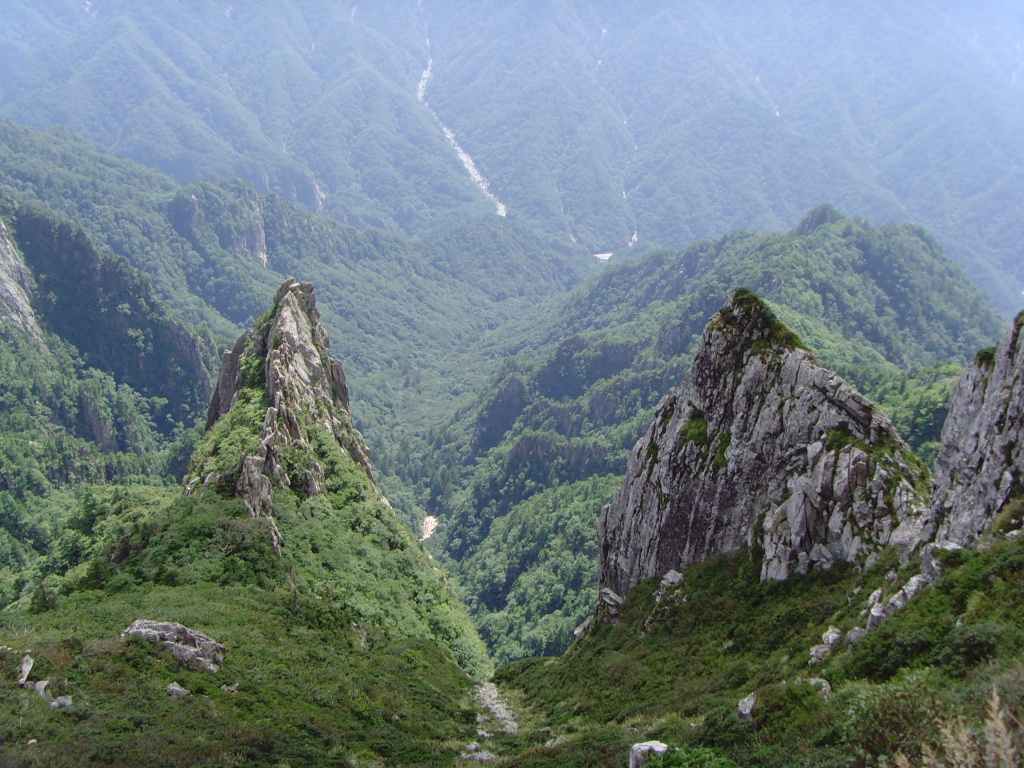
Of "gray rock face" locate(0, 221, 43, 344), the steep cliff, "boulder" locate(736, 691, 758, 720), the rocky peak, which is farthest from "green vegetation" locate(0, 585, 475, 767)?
"gray rock face" locate(0, 221, 43, 344)

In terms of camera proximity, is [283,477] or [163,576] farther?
[283,477]

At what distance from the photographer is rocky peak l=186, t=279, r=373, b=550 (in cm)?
6675

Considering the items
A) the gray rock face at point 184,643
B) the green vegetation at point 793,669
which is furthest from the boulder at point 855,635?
the gray rock face at point 184,643

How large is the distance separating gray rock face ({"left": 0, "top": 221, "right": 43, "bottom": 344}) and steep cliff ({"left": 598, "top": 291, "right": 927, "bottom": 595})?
6674 inches

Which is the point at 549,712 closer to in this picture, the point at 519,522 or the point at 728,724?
the point at 728,724

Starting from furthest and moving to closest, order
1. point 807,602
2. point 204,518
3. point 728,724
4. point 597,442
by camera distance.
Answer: point 597,442 < point 204,518 < point 807,602 < point 728,724

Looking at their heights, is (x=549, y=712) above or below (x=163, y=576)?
below

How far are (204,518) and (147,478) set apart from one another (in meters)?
113

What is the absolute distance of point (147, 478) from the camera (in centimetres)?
16062

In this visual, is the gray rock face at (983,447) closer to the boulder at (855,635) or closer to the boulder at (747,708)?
the boulder at (855,635)

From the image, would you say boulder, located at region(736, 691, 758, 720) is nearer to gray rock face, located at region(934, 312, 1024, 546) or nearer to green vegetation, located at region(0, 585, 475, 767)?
gray rock face, located at region(934, 312, 1024, 546)

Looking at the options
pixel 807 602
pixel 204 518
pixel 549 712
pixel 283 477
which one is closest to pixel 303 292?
pixel 283 477

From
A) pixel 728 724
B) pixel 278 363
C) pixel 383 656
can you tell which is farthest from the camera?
pixel 278 363

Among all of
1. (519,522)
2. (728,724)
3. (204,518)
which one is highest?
(519,522)
